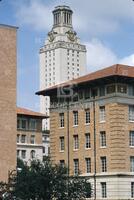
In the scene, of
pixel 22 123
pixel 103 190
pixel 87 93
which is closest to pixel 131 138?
pixel 103 190

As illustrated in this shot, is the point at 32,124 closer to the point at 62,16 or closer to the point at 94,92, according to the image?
the point at 94,92

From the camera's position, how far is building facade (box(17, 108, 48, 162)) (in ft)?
300

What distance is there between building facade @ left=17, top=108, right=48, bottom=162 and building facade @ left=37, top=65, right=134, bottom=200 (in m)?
23.9

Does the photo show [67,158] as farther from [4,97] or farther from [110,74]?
[4,97]

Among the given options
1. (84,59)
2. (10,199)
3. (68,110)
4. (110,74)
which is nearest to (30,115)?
(68,110)

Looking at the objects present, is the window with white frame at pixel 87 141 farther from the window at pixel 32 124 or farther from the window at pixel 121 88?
the window at pixel 32 124

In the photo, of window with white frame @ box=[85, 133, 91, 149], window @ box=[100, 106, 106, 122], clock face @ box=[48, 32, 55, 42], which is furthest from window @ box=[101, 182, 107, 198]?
clock face @ box=[48, 32, 55, 42]

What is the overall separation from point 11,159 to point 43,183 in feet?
37.5

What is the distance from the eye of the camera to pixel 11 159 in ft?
169

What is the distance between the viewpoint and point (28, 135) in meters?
92.4

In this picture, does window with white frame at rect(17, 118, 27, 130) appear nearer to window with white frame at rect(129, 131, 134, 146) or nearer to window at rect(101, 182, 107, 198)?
window at rect(101, 182, 107, 198)

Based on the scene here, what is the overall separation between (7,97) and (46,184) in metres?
13.6

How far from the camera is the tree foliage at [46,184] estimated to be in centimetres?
4019

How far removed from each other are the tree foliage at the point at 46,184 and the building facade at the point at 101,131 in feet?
57.6
